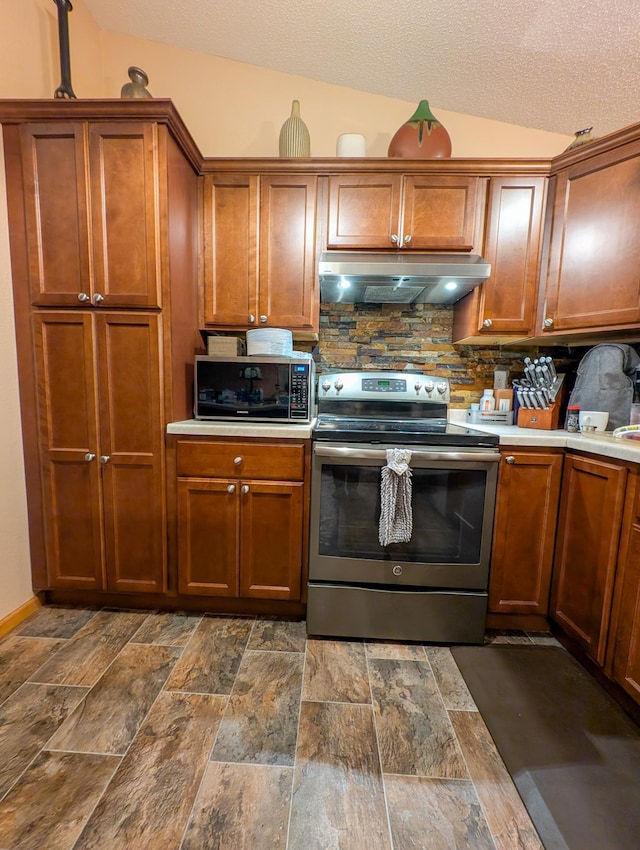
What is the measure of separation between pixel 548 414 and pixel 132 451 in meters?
2.12

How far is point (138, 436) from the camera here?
168 cm

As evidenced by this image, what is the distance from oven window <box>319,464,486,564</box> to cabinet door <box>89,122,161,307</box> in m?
1.19

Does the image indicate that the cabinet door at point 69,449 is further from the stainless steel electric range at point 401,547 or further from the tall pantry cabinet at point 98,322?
the stainless steel electric range at point 401,547

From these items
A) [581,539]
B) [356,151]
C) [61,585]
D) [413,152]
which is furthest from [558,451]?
[61,585]

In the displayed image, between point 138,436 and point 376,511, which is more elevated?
point 138,436

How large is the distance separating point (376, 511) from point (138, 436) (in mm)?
1153

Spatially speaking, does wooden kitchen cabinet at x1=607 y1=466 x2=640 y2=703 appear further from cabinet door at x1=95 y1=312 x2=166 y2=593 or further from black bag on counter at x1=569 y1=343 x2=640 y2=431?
cabinet door at x1=95 y1=312 x2=166 y2=593

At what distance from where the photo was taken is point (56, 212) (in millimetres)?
1590

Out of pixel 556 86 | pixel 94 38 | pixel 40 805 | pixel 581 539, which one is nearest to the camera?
pixel 40 805

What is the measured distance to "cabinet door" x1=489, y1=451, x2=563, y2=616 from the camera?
5.25ft

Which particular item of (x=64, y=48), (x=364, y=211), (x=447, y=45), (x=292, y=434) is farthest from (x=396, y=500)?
(x=64, y=48)

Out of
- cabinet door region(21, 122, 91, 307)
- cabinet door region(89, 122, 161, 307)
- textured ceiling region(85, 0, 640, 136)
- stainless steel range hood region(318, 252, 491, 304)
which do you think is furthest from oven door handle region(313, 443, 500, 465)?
textured ceiling region(85, 0, 640, 136)

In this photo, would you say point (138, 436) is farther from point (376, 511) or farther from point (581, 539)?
point (581, 539)

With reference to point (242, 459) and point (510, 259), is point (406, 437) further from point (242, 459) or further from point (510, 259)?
point (510, 259)
